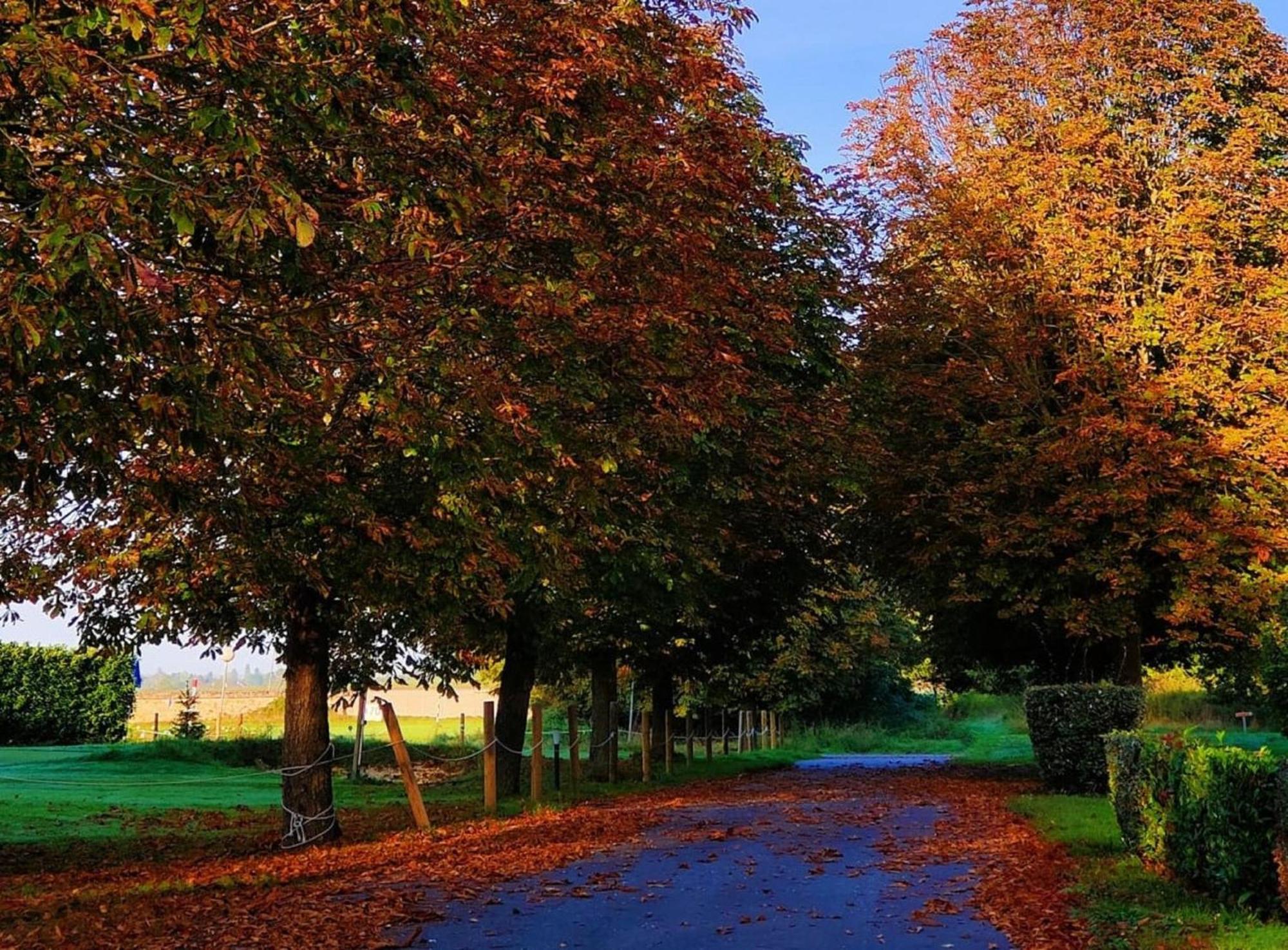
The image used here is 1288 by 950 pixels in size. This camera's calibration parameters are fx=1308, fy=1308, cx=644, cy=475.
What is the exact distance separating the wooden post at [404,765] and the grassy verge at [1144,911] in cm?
749

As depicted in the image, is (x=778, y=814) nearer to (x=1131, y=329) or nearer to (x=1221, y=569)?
(x=1221, y=569)

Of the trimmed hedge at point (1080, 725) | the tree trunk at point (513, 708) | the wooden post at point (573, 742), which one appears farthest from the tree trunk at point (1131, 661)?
the tree trunk at point (513, 708)

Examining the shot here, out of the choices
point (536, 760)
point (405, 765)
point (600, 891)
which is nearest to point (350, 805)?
point (536, 760)

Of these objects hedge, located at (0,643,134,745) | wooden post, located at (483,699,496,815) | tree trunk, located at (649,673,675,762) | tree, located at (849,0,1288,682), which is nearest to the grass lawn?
wooden post, located at (483,699,496,815)

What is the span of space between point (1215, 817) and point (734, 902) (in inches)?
144

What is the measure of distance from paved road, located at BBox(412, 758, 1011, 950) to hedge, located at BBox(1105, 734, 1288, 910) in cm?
170

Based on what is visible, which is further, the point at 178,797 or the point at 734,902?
the point at 178,797

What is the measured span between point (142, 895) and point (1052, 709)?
14278 mm

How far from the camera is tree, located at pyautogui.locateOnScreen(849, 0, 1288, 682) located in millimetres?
23141

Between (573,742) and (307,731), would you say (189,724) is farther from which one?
(307,731)

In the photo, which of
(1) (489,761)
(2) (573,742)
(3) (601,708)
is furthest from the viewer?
(3) (601,708)

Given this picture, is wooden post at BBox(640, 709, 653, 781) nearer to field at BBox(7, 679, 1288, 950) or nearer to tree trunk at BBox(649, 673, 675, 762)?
field at BBox(7, 679, 1288, 950)

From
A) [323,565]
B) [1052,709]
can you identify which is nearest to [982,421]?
[1052,709]

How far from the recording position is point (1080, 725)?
20.3 metres
